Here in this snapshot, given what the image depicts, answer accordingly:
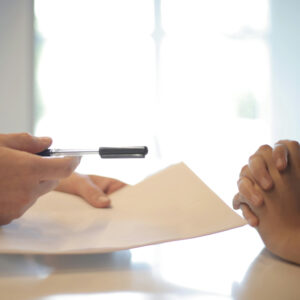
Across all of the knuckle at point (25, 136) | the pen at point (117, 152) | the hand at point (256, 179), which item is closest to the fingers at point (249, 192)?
the hand at point (256, 179)

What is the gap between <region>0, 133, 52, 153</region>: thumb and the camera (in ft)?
1.22

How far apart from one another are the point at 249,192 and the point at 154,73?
2.51 meters

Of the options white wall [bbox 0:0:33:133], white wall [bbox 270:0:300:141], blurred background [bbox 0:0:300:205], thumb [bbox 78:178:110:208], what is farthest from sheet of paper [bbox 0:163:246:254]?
white wall [bbox 270:0:300:141]

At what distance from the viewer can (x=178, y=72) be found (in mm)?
2824

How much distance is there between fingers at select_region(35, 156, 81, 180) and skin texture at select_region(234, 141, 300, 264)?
177 millimetres

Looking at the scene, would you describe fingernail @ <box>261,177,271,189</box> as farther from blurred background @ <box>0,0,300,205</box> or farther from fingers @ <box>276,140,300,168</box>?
A: blurred background @ <box>0,0,300,205</box>

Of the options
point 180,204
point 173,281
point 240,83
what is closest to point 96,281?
point 173,281

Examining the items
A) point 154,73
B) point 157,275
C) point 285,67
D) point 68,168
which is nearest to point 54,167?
point 68,168

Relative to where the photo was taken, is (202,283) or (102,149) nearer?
(202,283)

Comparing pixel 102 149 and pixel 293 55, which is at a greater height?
pixel 293 55

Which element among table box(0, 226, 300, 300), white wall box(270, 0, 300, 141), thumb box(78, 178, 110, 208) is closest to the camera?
table box(0, 226, 300, 300)

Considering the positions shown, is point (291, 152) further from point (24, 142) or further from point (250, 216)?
point (24, 142)

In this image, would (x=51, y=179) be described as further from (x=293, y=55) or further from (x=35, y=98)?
(x=293, y=55)

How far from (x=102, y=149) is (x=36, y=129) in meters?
2.57
